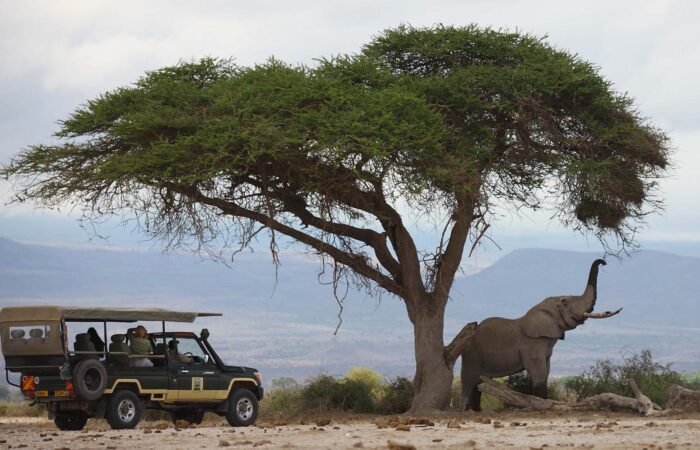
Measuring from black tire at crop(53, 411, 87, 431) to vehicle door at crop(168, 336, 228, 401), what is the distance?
76.7 inches

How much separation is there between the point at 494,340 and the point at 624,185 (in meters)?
4.90

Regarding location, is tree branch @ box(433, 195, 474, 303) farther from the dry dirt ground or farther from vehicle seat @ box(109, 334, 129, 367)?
vehicle seat @ box(109, 334, 129, 367)

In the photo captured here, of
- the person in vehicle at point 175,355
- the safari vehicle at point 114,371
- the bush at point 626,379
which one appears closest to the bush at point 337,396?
the bush at point 626,379

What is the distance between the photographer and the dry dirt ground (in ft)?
61.5

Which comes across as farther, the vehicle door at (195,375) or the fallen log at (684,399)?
the fallen log at (684,399)

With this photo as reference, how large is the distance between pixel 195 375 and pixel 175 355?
52 centimetres

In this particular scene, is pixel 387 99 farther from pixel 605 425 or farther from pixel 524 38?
pixel 605 425

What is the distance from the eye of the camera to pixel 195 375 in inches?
943

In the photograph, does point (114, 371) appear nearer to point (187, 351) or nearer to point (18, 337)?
point (18, 337)

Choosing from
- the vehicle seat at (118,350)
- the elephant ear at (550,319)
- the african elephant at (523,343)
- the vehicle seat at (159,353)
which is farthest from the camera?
the elephant ear at (550,319)

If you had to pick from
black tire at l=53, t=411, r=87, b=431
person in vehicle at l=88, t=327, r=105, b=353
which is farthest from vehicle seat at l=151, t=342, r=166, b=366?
black tire at l=53, t=411, r=87, b=431

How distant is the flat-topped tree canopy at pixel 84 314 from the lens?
2230 centimetres

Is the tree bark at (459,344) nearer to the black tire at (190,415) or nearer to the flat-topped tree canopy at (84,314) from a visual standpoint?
the black tire at (190,415)

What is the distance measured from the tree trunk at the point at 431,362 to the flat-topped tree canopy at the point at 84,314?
7.51 meters
